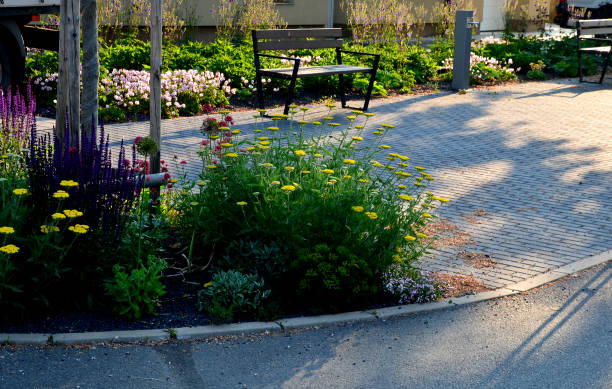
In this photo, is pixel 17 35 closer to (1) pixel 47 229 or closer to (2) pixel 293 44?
(2) pixel 293 44

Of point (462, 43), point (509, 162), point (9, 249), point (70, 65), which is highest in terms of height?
point (462, 43)

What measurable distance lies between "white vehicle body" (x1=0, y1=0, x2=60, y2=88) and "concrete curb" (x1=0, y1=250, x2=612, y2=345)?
278 inches

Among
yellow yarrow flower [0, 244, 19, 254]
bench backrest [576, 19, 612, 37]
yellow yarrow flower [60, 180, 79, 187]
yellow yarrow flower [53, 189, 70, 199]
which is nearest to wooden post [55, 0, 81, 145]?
yellow yarrow flower [60, 180, 79, 187]

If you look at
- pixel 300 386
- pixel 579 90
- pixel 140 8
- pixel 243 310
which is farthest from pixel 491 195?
pixel 140 8

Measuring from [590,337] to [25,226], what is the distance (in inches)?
133

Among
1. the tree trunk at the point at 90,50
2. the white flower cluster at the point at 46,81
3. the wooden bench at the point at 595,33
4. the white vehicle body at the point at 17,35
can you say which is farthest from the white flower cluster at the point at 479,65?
the tree trunk at the point at 90,50

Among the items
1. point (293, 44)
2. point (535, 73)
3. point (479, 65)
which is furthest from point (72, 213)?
point (535, 73)

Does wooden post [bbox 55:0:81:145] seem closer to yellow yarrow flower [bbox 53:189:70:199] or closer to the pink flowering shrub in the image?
yellow yarrow flower [bbox 53:189:70:199]

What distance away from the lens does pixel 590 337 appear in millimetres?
4664

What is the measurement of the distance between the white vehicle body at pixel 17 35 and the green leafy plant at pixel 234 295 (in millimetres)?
6876

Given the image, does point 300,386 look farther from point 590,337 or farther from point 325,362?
point 590,337

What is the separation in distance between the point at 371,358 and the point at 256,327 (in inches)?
27.4

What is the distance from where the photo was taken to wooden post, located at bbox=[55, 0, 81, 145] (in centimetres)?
520

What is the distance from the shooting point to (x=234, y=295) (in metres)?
4.71
